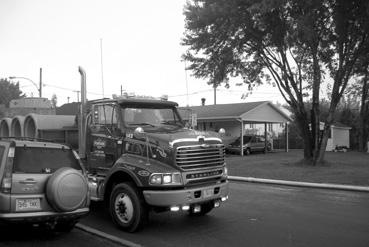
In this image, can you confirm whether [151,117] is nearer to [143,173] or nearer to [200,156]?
[200,156]

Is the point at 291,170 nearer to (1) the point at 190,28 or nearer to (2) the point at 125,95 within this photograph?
(1) the point at 190,28

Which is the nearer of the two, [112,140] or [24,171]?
[24,171]

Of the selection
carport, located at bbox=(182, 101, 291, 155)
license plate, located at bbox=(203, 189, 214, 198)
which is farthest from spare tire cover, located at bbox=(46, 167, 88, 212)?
carport, located at bbox=(182, 101, 291, 155)

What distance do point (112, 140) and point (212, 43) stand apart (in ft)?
47.0

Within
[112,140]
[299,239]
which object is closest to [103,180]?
[112,140]

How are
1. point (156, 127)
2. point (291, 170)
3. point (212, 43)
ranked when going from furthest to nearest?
point (212, 43), point (291, 170), point (156, 127)

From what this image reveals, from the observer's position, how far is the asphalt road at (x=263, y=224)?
7.49 m

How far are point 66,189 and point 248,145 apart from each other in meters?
28.5

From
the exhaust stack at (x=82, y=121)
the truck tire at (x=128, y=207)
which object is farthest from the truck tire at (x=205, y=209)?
the exhaust stack at (x=82, y=121)

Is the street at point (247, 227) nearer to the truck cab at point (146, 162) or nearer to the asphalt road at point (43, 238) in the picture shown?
the asphalt road at point (43, 238)

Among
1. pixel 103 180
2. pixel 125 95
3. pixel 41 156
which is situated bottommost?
pixel 103 180

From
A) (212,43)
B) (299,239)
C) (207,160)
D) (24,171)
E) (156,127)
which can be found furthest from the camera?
(212,43)

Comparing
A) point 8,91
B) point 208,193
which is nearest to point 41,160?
point 208,193

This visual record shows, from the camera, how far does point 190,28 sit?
73.6ft
